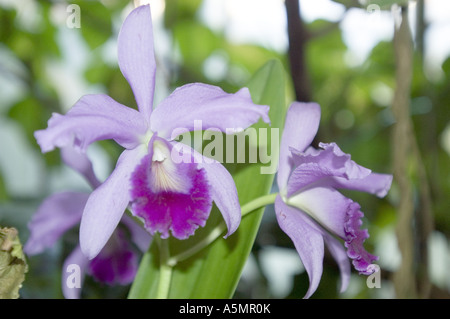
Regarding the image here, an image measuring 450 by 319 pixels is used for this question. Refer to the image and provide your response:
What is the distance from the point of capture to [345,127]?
116cm

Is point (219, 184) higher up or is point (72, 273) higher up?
point (219, 184)

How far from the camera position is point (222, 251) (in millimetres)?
540

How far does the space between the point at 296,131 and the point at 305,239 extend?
0.11 meters

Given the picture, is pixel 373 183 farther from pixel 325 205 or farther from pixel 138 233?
pixel 138 233

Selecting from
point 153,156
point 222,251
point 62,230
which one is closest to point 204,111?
point 153,156

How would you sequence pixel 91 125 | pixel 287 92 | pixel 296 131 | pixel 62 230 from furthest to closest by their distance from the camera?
pixel 287 92, pixel 62 230, pixel 296 131, pixel 91 125

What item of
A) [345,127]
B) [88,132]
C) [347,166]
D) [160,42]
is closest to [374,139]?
[345,127]

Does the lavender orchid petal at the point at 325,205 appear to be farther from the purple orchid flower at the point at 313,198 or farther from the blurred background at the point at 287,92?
the blurred background at the point at 287,92

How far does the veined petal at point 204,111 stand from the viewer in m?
0.41

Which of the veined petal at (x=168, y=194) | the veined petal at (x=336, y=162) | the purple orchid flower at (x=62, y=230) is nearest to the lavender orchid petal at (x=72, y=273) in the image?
the purple orchid flower at (x=62, y=230)

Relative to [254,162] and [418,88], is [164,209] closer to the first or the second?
[254,162]

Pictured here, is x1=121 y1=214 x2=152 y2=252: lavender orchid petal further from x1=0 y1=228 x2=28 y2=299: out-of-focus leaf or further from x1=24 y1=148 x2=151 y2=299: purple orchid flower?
x1=0 y1=228 x2=28 y2=299: out-of-focus leaf

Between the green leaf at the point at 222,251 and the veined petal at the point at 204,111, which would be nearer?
the veined petal at the point at 204,111

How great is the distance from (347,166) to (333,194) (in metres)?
0.07
